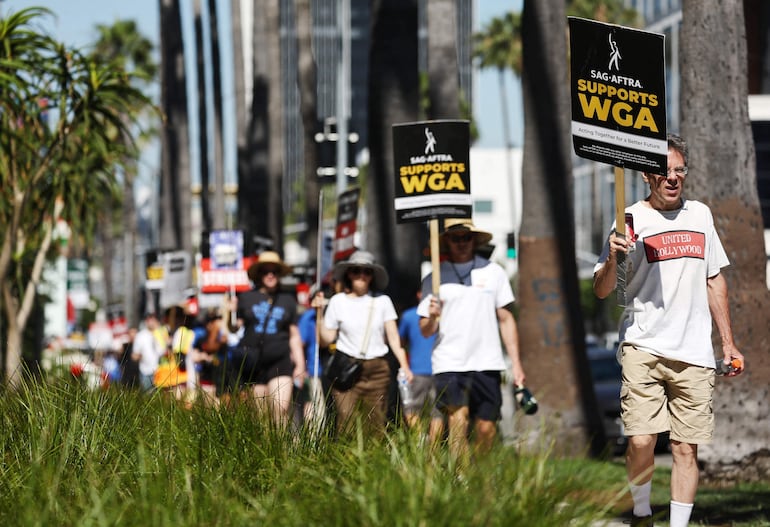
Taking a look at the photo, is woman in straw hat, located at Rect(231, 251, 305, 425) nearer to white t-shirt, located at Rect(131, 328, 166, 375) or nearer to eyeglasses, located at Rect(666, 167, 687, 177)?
eyeglasses, located at Rect(666, 167, 687, 177)

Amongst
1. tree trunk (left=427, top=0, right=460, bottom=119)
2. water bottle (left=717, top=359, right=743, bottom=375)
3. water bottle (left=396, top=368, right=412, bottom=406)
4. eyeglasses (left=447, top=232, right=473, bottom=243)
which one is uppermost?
tree trunk (left=427, top=0, right=460, bottom=119)

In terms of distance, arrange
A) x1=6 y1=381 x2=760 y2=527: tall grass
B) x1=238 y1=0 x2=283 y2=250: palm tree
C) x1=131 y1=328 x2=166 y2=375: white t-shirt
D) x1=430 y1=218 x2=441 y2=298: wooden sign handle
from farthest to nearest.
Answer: x1=238 y1=0 x2=283 y2=250: palm tree
x1=131 y1=328 x2=166 y2=375: white t-shirt
x1=430 y1=218 x2=441 y2=298: wooden sign handle
x1=6 y1=381 x2=760 y2=527: tall grass

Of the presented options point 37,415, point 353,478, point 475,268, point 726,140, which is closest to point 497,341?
point 475,268

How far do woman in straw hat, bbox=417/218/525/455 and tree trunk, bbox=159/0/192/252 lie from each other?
1105 inches

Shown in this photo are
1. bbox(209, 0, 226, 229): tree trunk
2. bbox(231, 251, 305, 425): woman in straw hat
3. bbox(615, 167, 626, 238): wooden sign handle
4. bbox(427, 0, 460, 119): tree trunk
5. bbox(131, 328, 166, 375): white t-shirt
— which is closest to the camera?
bbox(615, 167, 626, 238): wooden sign handle

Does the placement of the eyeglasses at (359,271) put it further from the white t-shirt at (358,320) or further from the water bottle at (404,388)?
the water bottle at (404,388)

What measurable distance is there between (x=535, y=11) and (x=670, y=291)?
771cm

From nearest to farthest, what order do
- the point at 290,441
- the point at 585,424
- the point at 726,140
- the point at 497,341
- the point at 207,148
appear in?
the point at 290,441 < the point at 497,341 < the point at 726,140 < the point at 585,424 < the point at 207,148

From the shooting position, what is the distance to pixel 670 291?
7.79m

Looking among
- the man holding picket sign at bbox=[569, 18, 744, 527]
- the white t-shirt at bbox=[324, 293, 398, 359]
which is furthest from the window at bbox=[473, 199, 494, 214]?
the man holding picket sign at bbox=[569, 18, 744, 527]

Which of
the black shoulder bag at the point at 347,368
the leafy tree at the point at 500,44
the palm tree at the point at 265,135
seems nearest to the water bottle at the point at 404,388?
the black shoulder bag at the point at 347,368

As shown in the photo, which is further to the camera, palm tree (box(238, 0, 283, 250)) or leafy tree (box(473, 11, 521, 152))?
leafy tree (box(473, 11, 521, 152))

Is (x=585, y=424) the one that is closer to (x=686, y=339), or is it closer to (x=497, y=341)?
(x=497, y=341)

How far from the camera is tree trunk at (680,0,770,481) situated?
11555 millimetres
